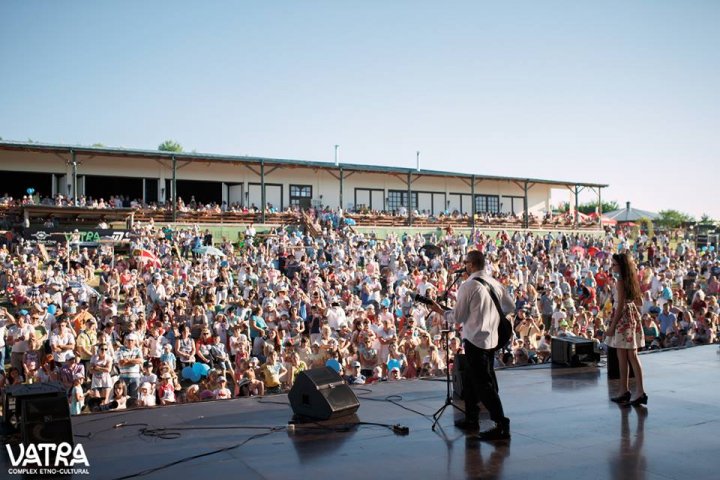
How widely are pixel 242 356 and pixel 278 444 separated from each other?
479cm

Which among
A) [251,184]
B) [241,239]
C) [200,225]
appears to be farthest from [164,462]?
[251,184]

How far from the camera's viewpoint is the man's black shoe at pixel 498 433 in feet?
14.4

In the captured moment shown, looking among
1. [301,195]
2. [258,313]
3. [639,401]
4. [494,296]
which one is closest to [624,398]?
[639,401]

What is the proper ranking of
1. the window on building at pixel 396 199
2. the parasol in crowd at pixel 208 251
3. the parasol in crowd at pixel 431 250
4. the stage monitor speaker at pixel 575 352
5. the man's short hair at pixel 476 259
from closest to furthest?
the man's short hair at pixel 476 259 → the stage monitor speaker at pixel 575 352 → the parasol in crowd at pixel 208 251 → the parasol in crowd at pixel 431 250 → the window on building at pixel 396 199

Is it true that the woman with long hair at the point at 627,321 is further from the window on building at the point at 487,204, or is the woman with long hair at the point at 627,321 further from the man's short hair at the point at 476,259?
the window on building at the point at 487,204

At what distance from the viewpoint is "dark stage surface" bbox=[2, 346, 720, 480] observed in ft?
12.4

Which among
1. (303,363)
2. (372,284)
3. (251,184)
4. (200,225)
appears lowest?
(303,363)

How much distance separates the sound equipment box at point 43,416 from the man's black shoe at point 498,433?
9.07 feet

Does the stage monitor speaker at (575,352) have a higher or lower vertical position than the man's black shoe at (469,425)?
higher

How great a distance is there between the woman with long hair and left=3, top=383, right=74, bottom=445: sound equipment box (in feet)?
13.9

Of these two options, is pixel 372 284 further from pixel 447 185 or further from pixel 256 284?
pixel 447 185

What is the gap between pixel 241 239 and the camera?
20484 mm

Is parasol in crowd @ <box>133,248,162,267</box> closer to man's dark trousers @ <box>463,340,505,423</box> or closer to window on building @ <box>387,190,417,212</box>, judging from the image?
man's dark trousers @ <box>463,340,505,423</box>

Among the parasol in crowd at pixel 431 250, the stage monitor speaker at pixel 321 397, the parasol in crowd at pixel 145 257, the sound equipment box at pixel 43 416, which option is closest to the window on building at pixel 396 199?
the parasol in crowd at pixel 431 250
